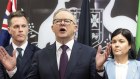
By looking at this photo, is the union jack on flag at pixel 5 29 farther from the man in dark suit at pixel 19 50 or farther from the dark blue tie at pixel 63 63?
the dark blue tie at pixel 63 63

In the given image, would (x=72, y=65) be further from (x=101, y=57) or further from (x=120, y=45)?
(x=120, y=45)

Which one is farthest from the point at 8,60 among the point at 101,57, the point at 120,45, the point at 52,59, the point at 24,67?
the point at 120,45

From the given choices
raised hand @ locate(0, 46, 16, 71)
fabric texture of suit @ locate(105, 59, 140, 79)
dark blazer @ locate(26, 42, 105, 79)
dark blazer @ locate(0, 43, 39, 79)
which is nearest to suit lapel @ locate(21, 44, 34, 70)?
dark blazer @ locate(0, 43, 39, 79)

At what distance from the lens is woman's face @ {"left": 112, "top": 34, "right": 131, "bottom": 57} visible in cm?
233

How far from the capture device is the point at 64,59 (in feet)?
6.56

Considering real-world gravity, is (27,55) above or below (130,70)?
above

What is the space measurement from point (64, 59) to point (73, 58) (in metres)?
0.06

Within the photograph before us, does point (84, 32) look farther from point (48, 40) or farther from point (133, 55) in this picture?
point (133, 55)

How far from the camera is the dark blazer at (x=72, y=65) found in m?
1.95

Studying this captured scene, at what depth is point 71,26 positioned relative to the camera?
2021 millimetres

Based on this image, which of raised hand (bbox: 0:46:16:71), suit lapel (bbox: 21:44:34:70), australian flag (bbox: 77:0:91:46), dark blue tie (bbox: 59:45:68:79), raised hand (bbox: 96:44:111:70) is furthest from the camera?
australian flag (bbox: 77:0:91:46)

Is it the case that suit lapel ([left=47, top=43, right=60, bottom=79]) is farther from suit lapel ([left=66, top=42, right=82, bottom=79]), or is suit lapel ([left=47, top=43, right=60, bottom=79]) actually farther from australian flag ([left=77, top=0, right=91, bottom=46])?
australian flag ([left=77, top=0, right=91, bottom=46])

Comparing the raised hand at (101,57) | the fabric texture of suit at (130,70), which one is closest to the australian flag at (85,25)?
the fabric texture of suit at (130,70)

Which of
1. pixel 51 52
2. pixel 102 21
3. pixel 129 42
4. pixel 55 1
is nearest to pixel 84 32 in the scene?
pixel 102 21
